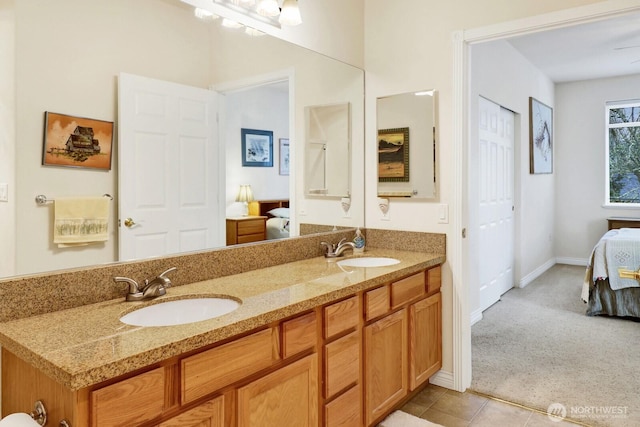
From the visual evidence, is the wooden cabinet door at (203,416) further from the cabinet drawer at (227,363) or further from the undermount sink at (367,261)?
the undermount sink at (367,261)

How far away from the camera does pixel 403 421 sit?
2.39 metres

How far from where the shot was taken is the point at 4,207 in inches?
57.7

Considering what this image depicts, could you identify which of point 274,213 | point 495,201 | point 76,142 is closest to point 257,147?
point 274,213

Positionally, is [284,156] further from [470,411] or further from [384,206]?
[470,411]

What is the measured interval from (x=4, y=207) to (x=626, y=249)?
182 inches

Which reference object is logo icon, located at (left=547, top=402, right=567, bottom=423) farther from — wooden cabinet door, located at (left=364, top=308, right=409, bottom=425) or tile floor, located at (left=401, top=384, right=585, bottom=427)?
wooden cabinet door, located at (left=364, top=308, right=409, bottom=425)

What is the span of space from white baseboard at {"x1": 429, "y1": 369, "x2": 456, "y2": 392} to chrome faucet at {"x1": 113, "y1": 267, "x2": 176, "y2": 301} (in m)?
1.83

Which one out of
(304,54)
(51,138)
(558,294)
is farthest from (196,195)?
(558,294)

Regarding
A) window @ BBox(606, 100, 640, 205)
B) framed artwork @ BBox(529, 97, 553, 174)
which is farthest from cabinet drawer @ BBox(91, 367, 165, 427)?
window @ BBox(606, 100, 640, 205)

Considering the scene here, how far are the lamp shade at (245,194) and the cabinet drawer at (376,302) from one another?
744mm

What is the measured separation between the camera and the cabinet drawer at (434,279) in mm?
2637

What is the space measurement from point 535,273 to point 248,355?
5444mm

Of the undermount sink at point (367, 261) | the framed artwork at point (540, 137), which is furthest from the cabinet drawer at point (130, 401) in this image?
the framed artwork at point (540, 137)

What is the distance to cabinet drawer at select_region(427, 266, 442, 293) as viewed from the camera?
2.64 metres
